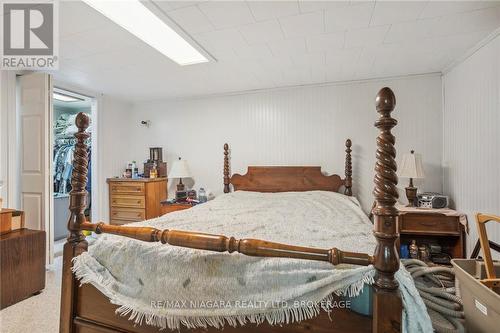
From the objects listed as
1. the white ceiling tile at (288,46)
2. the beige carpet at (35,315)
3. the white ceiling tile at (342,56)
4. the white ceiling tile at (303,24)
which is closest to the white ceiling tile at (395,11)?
the white ceiling tile at (303,24)

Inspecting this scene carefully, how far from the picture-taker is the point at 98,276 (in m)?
1.23

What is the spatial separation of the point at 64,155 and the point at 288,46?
451 cm

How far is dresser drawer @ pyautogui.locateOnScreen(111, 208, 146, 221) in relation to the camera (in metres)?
3.70

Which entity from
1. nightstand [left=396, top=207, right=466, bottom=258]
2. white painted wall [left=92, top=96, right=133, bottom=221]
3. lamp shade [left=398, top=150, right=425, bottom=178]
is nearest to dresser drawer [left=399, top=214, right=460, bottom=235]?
nightstand [left=396, top=207, right=466, bottom=258]

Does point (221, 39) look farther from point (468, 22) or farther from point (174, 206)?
point (174, 206)

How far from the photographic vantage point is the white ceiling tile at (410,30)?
1.87m

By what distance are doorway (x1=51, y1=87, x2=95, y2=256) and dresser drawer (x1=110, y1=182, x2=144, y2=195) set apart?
0.41m

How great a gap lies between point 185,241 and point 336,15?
5.92 ft

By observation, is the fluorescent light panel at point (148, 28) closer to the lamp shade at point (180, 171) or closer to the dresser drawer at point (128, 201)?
the lamp shade at point (180, 171)

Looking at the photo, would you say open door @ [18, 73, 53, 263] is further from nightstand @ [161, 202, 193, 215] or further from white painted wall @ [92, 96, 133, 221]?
nightstand @ [161, 202, 193, 215]

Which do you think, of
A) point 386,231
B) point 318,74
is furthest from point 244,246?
point 318,74

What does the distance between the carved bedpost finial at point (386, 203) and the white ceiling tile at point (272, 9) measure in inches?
43.6

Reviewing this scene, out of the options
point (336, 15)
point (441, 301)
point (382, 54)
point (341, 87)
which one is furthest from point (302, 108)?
point (441, 301)

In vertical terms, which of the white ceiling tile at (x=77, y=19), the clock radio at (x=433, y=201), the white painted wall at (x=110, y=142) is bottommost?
the clock radio at (x=433, y=201)
